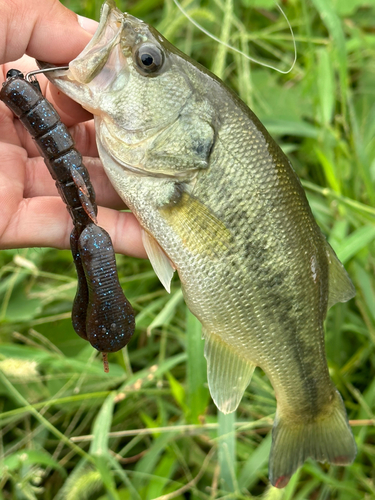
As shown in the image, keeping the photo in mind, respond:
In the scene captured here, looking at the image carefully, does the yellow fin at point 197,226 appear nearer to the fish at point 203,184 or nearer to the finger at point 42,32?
the fish at point 203,184

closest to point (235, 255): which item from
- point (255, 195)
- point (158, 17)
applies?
point (255, 195)

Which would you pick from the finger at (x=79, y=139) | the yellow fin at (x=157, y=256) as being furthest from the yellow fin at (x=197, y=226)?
the finger at (x=79, y=139)

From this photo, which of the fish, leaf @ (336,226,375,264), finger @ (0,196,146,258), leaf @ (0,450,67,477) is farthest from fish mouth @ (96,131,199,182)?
leaf @ (0,450,67,477)

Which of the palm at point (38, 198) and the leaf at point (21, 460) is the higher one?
the palm at point (38, 198)

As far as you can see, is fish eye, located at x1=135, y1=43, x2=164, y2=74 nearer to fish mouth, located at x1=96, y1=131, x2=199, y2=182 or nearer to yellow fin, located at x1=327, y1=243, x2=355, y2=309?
fish mouth, located at x1=96, y1=131, x2=199, y2=182

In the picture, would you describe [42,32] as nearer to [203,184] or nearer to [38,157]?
[38,157]

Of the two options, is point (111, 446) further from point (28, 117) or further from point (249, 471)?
point (28, 117)
